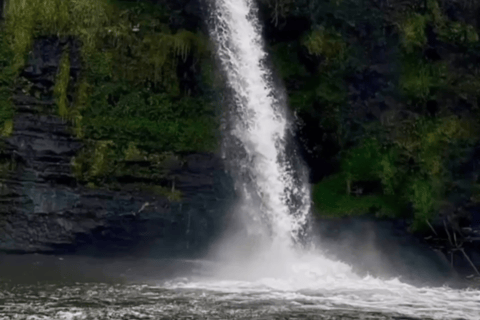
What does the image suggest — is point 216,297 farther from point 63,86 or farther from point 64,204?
point 63,86

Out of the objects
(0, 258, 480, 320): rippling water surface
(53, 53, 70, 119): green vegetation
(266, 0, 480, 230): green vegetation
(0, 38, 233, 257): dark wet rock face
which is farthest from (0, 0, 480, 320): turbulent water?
(53, 53, 70, 119): green vegetation

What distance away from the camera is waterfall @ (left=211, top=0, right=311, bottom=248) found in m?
16.0

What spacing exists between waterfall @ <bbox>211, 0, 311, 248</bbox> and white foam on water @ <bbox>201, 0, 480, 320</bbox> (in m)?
0.03

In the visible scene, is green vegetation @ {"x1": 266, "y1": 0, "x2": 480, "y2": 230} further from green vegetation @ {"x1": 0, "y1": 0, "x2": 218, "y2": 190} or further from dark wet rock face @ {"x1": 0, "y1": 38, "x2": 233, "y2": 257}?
dark wet rock face @ {"x1": 0, "y1": 38, "x2": 233, "y2": 257}

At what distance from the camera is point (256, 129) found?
53.9 ft

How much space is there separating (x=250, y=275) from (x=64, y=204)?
5069mm

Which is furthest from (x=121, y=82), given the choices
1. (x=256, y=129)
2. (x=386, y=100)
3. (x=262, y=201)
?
(x=386, y=100)

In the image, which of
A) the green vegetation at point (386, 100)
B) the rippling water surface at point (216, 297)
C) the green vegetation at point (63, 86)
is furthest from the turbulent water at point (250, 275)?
the green vegetation at point (63, 86)

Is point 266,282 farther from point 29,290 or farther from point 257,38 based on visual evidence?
point 257,38

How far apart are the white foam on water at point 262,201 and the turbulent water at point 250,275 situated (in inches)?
1.0

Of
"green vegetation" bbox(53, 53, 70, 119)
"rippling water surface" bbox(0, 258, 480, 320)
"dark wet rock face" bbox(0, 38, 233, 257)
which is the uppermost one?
"green vegetation" bbox(53, 53, 70, 119)

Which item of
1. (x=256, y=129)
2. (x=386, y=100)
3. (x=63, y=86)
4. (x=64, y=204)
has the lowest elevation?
(x=64, y=204)

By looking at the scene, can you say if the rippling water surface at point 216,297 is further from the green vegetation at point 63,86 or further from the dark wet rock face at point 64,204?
the green vegetation at point 63,86

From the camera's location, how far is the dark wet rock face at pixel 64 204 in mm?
15547
